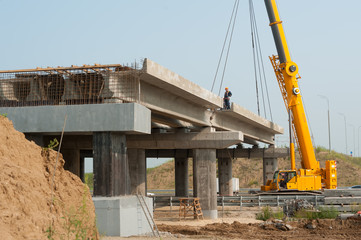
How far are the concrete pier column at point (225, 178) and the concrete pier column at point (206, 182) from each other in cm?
1849

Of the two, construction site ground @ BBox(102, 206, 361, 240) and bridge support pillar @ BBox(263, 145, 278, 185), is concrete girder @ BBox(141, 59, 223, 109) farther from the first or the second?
bridge support pillar @ BBox(263, 145, 278, 185)

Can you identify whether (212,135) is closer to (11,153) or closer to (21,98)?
(21,98)

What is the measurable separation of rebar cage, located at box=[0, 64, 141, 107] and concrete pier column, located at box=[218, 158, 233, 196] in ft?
98.0

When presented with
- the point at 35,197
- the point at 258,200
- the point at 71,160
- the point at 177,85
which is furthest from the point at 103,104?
the point at 258,200

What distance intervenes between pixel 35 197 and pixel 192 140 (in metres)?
20.9

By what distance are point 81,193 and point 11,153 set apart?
7.79 ft

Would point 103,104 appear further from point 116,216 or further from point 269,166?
point 269,166

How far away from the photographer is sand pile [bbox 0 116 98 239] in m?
11.3

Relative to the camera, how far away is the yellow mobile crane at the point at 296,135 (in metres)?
35.3

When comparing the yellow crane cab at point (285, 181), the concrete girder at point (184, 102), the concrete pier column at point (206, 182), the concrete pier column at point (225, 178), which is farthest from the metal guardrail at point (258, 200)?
the concrete pier column at point (225, 178)

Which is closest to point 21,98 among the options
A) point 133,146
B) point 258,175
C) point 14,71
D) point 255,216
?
point 14,71

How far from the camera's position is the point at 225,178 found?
5181 centimetres

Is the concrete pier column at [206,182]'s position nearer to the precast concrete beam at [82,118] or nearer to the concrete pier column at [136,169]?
the concrete pier column at [136,169]

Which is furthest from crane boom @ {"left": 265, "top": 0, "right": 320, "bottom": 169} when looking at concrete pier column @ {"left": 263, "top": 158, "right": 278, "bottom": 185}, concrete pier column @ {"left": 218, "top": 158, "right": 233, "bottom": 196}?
concrete pier column @ {"left": 218, "top": 158, "right": 233, "bottom": 196}
